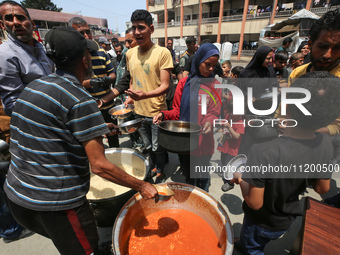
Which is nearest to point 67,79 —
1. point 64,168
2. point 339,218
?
point 64,168

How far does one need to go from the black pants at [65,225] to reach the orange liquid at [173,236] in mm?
437

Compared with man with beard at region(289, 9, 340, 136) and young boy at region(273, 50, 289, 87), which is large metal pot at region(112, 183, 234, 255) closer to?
man with beard at region(289, 9, 340, 136)

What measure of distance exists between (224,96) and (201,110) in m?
1.27

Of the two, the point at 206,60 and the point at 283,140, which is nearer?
the point at 283,140

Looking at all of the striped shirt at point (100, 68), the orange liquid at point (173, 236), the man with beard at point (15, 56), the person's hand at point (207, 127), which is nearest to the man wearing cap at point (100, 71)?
the striped shirt at point (100, 68)

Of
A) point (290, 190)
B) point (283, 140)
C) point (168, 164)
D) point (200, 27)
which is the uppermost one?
point (200, 27)

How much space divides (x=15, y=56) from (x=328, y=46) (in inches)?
126

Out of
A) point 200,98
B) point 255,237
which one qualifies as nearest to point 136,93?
point 200,98

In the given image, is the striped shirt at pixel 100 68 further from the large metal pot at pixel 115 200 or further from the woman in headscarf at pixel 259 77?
the woman in headscarf at pixel 259 77

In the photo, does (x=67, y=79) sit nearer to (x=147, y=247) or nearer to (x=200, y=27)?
(x=147, y=247)

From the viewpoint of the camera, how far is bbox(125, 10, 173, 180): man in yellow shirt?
7.48 feet

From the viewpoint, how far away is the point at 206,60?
187 centimetres

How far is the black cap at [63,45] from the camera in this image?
1.04 meters

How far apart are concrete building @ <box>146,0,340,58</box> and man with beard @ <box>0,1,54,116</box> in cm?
2178
